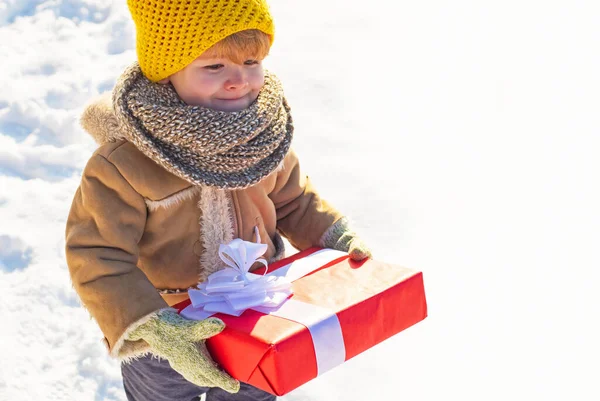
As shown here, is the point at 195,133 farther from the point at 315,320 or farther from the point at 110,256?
the point at 315,320

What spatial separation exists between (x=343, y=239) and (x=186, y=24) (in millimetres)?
623

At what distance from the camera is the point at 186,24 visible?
5.00ft

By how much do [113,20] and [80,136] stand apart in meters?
1.12

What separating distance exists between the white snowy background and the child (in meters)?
0.87

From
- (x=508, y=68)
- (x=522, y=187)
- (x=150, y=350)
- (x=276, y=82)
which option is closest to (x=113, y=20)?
(x=508, y=68)

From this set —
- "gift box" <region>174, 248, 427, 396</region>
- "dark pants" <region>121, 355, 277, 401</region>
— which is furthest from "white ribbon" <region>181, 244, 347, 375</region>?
"dark pants" <region>121, 355, 277, 401</region>

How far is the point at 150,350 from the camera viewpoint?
1.56 m

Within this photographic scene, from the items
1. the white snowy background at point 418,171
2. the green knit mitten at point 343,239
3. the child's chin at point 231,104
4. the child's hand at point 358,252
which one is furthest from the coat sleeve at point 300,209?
the white snowy background at point 418,171

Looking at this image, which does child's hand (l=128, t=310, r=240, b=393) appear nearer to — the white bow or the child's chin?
the white bow

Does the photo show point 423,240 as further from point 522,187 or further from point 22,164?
point 22,164

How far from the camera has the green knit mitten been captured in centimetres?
180

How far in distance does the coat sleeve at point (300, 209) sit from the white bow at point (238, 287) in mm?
254

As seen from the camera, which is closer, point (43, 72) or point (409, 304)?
point (409, 304)

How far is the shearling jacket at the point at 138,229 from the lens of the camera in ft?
5.05
